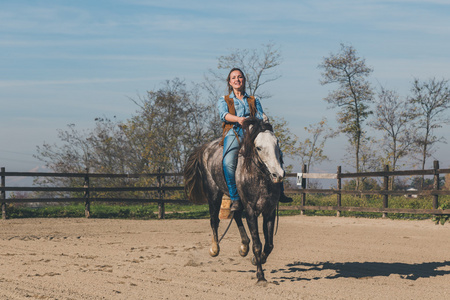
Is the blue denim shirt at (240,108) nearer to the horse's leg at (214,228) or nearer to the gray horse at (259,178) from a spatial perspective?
the gray horse at (259,178)

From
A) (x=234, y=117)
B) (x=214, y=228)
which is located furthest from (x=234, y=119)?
(x=214, y=228)

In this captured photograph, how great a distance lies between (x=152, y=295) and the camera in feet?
18.8

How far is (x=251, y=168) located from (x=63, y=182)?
23.1 metres

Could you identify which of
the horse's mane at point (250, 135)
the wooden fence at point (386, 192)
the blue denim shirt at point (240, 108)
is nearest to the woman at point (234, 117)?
the blue denim shirt at point (240, 108)

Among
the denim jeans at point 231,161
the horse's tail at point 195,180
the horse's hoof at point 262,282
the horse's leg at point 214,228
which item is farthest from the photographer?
the horse's tail at point 195,180

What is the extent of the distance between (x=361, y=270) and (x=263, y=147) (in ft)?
8.43

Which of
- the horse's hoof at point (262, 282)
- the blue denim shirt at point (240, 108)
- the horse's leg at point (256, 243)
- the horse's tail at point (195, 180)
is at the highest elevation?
the blue denim shirt at point (240, 108)

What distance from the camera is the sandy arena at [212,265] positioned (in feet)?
19.6

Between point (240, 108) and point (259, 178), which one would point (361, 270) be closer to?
point (259, 178)

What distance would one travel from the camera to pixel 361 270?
7.46m

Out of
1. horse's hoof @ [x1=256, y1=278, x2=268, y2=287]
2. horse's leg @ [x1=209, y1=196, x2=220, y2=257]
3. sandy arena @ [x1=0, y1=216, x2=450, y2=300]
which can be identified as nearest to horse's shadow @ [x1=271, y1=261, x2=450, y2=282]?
sandy arena @ [x1=0, y1=216, x2=450, y2=300]

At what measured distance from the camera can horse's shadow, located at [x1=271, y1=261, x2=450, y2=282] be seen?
22.9 ft

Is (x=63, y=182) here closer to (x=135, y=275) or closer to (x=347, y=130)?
(x=347, y=130)

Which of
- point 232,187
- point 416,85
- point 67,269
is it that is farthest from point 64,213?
point 416,85
